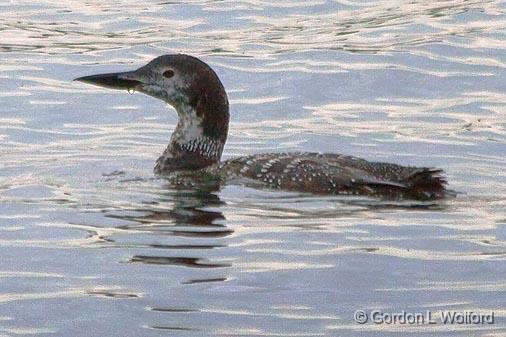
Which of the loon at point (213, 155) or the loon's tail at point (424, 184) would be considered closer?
the loon's tail at point (424, 184)

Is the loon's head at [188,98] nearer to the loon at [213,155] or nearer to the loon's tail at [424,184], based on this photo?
the loon at [213,155]

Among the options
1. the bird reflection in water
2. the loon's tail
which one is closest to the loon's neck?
the bird reflection in water

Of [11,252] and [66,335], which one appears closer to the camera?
[66,335]

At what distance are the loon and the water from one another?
17cm

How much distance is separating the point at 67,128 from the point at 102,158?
3.76ft

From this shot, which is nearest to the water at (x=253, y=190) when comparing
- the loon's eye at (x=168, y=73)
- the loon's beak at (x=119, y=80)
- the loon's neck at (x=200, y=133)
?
the loon's neck at (x=200, y=133)

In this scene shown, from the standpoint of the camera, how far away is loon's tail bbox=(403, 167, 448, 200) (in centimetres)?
947

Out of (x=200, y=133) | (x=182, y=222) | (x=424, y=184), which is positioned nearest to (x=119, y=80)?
(x=200, y=133)

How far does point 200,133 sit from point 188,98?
0.75ft

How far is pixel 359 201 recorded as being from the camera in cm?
942

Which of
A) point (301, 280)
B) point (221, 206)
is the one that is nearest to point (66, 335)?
point (301, 280)

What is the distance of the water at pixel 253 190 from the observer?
23.9 ft

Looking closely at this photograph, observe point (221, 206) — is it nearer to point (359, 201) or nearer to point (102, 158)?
point (359, 201)

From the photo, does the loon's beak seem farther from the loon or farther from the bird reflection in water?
the bird reflection in water
